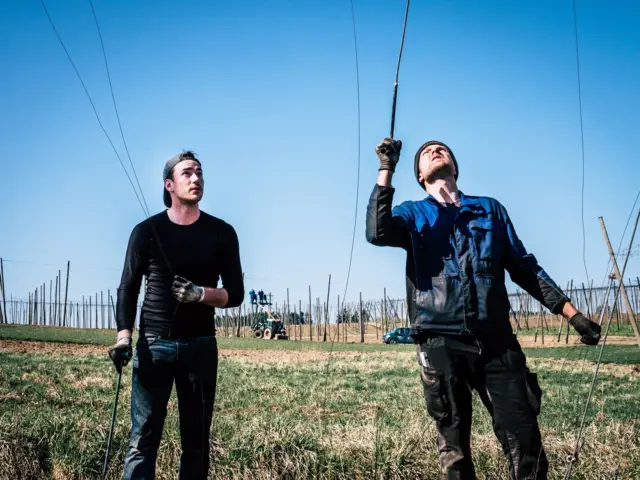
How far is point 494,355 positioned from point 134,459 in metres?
1.67

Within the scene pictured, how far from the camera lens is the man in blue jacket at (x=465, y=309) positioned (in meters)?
2.52

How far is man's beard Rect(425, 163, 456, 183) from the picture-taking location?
116 inches

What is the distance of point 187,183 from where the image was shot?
304cm

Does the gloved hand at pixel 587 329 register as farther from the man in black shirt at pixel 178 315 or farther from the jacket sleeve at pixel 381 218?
the man in black shirt at pixel 178 315

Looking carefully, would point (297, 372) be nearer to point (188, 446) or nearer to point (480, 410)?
point (480, 410)

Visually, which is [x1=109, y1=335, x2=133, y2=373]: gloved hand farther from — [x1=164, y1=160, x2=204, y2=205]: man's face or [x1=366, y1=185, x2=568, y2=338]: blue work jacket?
[x1=366, y1=185, x2=568, y2=338]: blue work jacket

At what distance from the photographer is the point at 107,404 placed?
700cm

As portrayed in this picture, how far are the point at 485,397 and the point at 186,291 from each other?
142 cm

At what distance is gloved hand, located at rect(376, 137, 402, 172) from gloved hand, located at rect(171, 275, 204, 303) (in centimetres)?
102

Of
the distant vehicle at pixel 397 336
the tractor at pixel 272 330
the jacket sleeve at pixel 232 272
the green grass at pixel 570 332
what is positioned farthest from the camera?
→ the tractor at pixel 272 330

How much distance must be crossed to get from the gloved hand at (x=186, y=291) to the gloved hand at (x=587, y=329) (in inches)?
67.1

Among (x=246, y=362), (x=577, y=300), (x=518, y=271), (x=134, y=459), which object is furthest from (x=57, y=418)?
(x=577, y=300)

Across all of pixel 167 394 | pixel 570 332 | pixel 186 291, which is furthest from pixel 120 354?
pixel 570 332

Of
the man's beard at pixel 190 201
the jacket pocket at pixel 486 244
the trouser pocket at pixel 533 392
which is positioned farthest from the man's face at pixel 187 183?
the trouser pocket at pixel 533 392
